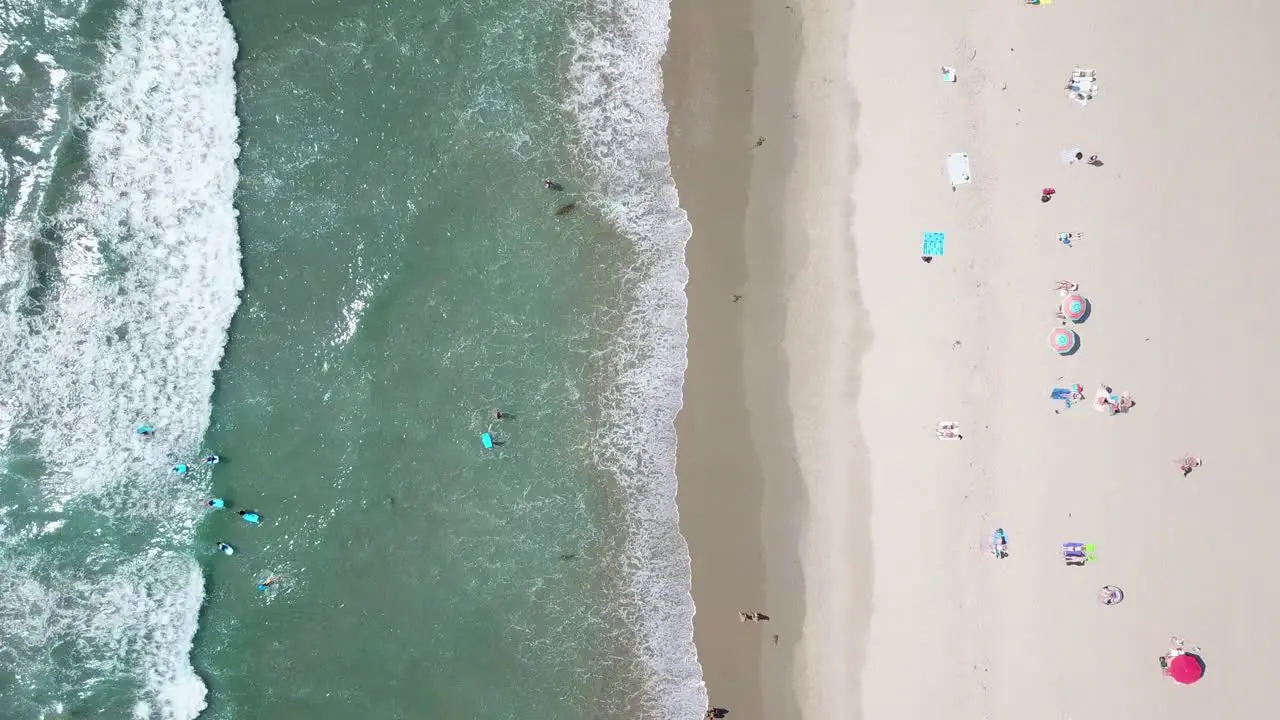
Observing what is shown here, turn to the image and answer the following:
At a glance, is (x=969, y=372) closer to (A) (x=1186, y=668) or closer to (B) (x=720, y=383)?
(B) (x=720, y=383)

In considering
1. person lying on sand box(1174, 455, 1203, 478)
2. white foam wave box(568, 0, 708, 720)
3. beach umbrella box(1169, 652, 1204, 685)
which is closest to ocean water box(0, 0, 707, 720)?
white foam wave box(568, 0, 708, 720)

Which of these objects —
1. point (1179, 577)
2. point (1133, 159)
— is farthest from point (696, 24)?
point (1179, 577)

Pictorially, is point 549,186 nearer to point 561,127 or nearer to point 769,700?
point 561,127

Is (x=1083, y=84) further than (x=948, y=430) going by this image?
Yes

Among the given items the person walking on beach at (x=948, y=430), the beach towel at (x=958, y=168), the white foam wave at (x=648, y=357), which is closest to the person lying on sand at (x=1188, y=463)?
the person walking on beach at (x=948, y=430)


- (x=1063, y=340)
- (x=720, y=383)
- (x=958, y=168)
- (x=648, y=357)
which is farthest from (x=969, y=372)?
(x=648, y=357)

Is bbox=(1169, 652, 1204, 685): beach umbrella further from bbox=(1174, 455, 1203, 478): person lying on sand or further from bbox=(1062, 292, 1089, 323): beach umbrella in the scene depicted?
bbox=(1062, 292, 1089, 323): beach umbrella
